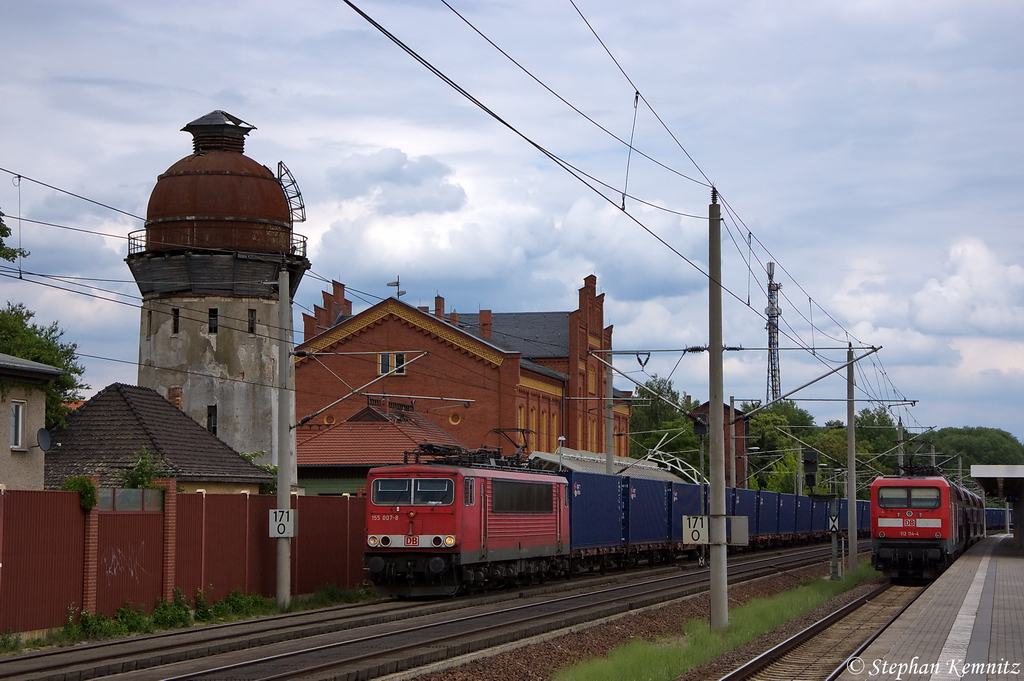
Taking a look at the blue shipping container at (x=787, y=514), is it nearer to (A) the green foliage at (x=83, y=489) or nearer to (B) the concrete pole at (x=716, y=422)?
(B) the concrete pole at (x=716, y=422)

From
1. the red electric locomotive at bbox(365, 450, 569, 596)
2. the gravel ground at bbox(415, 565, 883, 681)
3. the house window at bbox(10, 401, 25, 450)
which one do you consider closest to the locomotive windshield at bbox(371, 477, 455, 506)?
the red electric locomotive at bbox(365, 450, 569, 596)

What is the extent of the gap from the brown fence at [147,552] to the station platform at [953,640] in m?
12.9

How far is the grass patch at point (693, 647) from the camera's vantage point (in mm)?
15422

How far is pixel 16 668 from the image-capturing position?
16.6 m

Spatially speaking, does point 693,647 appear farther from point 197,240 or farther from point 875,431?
point 875,431

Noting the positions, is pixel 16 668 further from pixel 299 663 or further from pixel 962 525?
pixel 962 525

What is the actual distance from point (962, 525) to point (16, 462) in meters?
32.7

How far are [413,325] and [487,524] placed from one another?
35729mm

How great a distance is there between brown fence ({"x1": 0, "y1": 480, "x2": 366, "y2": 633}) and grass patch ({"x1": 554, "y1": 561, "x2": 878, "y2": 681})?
9244 mm

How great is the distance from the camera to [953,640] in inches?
690

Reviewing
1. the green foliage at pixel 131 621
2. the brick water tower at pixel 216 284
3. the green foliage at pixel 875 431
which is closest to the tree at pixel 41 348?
the brick water tower at pixel 216 284

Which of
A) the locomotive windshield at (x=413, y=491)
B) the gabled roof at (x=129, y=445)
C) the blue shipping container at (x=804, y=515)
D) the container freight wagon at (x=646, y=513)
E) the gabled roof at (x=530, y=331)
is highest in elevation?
the gabled roof at (x=530, y=331)

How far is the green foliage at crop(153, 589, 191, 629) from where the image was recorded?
891 inches

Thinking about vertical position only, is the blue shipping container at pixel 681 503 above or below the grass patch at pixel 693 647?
above
